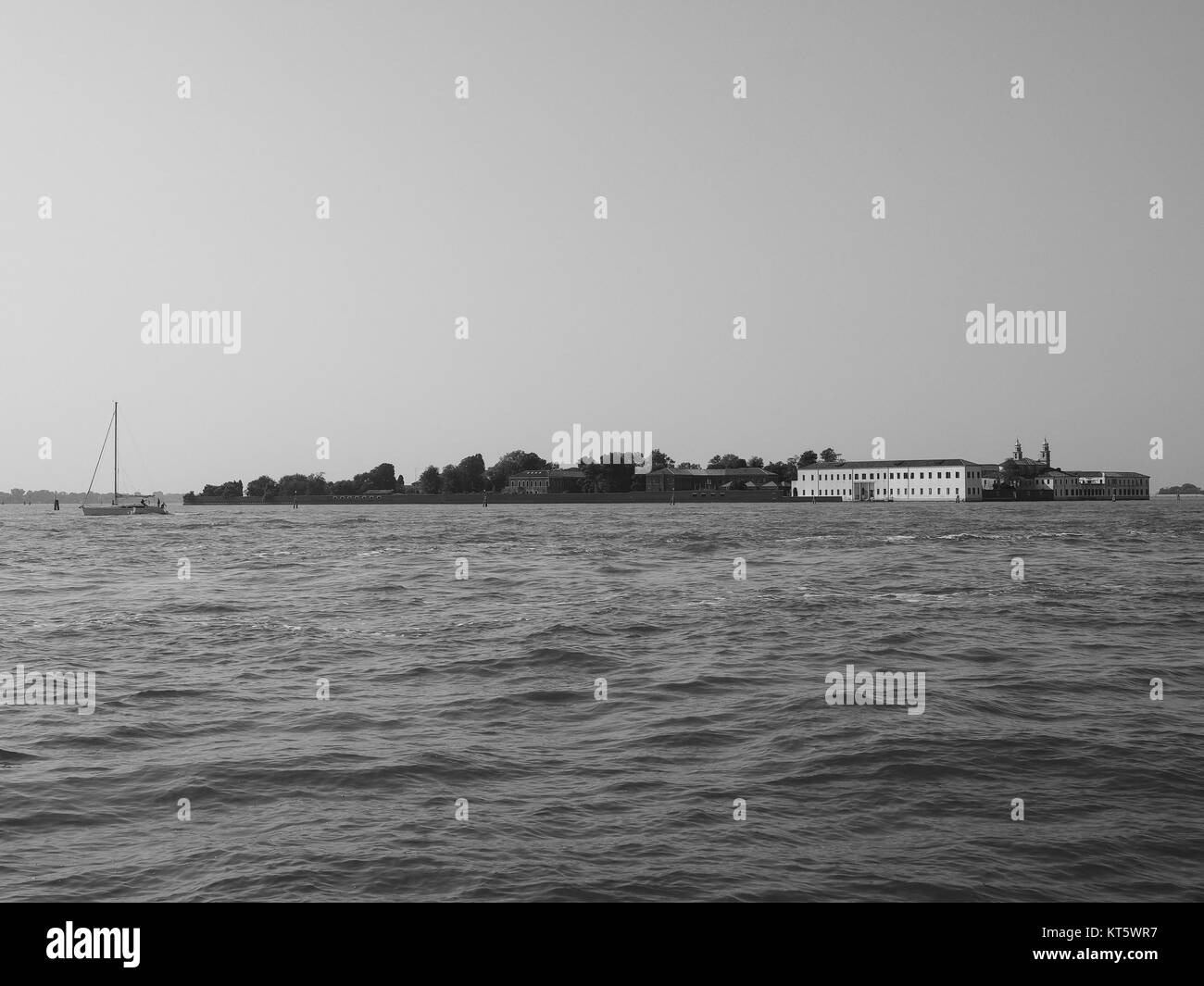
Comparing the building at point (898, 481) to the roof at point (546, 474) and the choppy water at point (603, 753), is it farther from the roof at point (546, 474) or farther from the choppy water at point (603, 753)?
the choppy water at point (603, 753)

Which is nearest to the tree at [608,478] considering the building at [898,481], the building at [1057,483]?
the building at [898,481]

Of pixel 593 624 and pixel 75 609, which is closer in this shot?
pixel 593 624

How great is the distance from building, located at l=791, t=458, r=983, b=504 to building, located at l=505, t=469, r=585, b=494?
36912 millimetres

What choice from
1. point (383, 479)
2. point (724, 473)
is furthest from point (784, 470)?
point (383, 479)

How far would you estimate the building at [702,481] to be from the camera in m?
169

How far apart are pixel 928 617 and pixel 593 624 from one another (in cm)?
672

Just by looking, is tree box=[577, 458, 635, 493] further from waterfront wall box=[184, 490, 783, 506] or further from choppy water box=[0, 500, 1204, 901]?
choppy water box=[0, 500, 1204, 901]

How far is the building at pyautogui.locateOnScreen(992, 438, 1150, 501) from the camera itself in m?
166

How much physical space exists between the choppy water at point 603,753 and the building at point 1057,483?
151 meters

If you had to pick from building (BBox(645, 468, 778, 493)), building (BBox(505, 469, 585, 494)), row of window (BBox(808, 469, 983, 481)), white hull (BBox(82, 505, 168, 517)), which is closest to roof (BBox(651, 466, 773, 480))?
building (BBox(645, 468, 778, 493))
